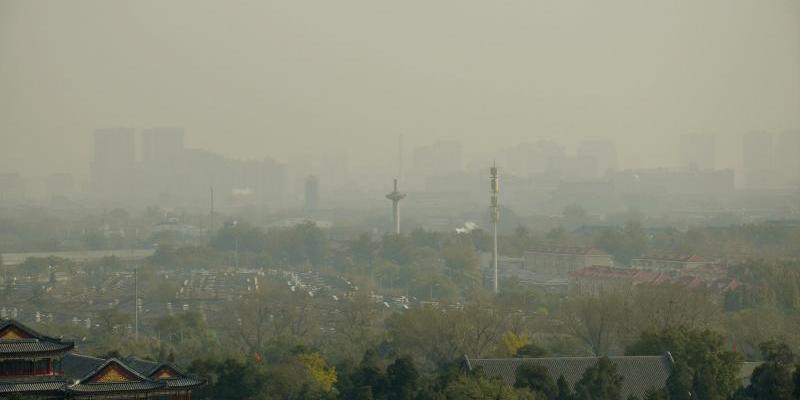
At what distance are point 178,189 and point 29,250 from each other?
2374 inches

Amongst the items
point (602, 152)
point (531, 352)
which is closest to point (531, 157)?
point (602, 152)

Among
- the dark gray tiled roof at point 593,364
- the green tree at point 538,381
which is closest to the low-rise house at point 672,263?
the dark gray tiled roof at point 593,364

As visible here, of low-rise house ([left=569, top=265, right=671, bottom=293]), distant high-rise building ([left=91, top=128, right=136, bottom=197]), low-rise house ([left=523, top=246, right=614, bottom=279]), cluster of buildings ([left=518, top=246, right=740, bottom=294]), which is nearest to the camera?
cluster of buildings ([left=518, top=246, right=740, bottom=294])

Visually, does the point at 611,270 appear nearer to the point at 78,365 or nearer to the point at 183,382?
the point at 183,382

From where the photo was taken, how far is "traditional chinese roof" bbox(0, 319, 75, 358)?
15930mm

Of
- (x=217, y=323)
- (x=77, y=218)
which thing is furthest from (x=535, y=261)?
(x=77, y=218)

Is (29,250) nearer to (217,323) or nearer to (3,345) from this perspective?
(217,323)

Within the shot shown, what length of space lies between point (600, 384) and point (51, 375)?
6.51 m

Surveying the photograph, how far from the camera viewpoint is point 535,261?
51.4m

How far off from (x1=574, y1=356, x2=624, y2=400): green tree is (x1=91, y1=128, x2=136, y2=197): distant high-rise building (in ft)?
344

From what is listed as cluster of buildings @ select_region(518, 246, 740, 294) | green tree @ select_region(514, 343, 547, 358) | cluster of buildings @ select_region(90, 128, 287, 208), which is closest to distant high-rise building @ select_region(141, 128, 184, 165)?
cluster of buildings @ select_region(90, 128, 287, 208)

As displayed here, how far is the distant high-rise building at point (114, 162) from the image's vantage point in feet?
395

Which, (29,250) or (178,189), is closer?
(29,250)

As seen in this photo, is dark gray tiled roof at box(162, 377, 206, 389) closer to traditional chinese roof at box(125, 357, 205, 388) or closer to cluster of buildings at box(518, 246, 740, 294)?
traditional chinese roof at box(125, 357, 205, 388)
